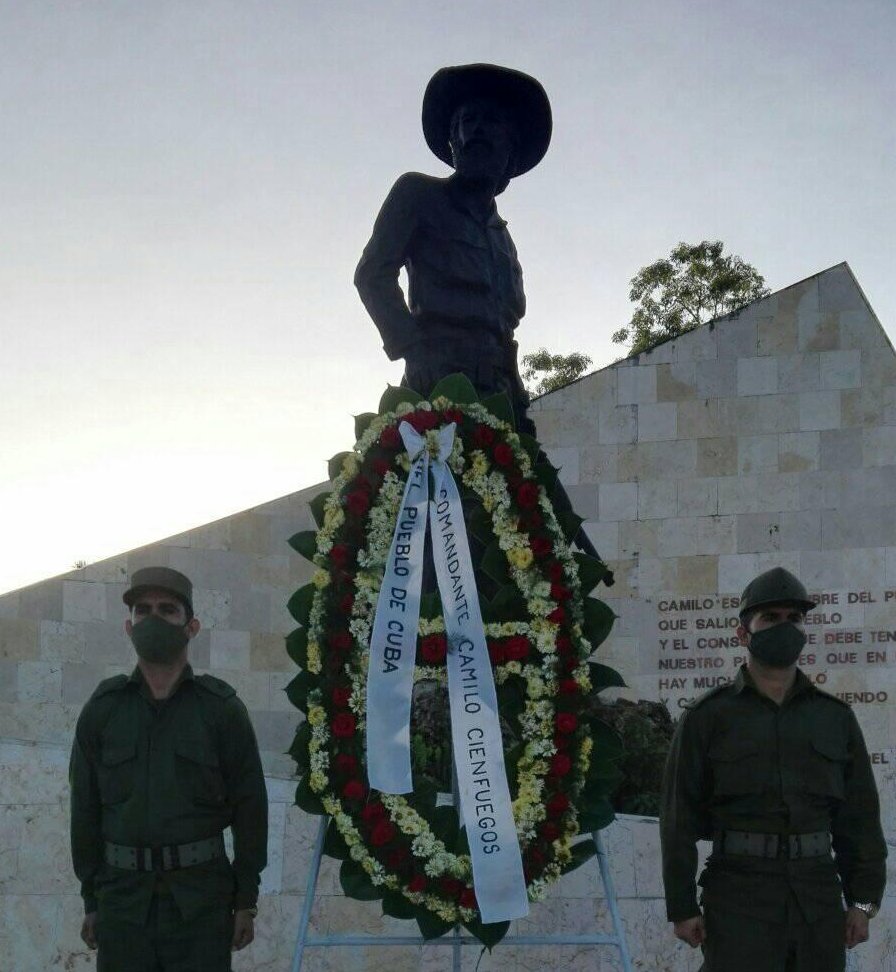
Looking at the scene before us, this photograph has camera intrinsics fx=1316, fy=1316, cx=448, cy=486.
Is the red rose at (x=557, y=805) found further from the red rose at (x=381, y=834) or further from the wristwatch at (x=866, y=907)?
the wristwatch at (x=866, y=907)

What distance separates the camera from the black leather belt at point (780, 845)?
3451 millimetres

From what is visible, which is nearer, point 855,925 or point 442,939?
point 855,925

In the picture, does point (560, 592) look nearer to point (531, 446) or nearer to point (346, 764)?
point (531, 446)

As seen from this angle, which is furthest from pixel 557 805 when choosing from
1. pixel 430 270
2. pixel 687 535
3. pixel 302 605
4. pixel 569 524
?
pixel 687 535

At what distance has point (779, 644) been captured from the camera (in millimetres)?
3471

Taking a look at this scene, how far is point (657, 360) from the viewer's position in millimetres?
9703

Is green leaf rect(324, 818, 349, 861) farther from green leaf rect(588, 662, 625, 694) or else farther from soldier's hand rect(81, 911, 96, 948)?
green leaf rect(588, 662, 625, 694)

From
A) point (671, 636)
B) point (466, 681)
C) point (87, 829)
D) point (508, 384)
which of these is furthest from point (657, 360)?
point (87, 829)

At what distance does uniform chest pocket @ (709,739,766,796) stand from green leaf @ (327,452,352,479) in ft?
4.91

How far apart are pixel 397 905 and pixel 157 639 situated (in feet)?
3.55

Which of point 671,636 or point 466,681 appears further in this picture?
point 671,636

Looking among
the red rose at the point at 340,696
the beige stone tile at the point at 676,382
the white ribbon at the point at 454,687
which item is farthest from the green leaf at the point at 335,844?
the beige stone tile at the point at 676,382

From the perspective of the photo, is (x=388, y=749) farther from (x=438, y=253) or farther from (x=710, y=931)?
(x=438, y=253)

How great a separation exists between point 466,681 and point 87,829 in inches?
45.0
